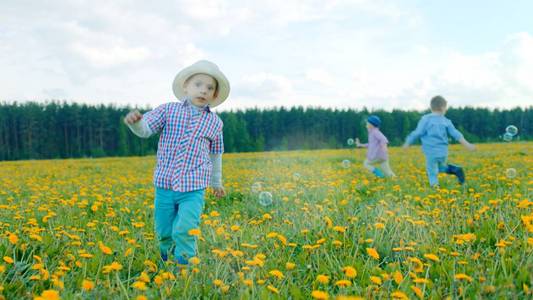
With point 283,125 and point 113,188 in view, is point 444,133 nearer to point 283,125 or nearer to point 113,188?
point 113,188

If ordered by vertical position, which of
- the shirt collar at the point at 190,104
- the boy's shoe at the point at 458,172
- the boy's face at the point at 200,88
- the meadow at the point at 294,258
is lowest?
the meadow at the point at 294,258

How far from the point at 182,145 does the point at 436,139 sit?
530 centimetres

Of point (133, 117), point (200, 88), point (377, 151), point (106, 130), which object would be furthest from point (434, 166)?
point (106, 130)

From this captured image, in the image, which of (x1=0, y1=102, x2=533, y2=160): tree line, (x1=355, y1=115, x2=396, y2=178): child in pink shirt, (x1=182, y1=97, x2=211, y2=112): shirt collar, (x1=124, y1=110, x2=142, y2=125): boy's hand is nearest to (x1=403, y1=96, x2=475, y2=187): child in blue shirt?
(x1=355, y1=115, x2=396, y2=178): child in pink shirt

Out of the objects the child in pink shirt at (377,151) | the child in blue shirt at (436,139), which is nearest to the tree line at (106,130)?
the child in pink shirt at (377,151)

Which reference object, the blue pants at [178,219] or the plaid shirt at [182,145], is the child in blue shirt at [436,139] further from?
the blue pants at [178,219]

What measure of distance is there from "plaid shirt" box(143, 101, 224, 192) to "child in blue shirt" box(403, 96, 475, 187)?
186 inches

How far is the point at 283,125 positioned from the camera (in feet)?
256

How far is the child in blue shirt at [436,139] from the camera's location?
24.9 ft

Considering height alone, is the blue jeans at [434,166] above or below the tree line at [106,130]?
below

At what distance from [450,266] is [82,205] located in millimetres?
4310

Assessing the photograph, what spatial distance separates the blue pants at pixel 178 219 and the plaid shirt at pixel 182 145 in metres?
0.08

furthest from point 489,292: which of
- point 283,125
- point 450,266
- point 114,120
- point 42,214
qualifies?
point 283,125

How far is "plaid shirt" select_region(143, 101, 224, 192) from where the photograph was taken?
3.57 m
